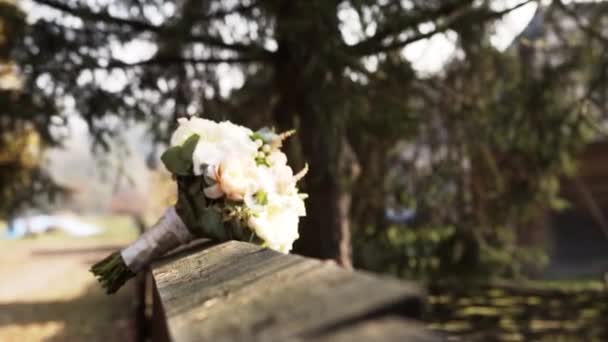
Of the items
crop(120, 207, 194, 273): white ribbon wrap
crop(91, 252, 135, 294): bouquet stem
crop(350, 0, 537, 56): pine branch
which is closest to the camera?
crop(120, 207, 194, 273): white ribbon wrap

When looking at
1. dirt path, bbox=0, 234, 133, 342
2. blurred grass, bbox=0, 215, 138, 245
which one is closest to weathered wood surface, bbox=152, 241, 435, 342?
dirt path, bbox=0, 234, 133, 342

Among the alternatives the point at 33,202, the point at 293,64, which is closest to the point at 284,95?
the point at 293,64

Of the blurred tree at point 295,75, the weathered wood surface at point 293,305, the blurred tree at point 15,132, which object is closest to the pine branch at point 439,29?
the blurred tree at point 295,75

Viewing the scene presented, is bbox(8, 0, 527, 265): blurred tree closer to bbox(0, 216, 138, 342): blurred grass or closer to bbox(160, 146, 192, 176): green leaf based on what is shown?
bbox(0, 216, 138, 342): blurred grass

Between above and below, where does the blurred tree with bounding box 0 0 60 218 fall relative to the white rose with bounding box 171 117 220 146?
above

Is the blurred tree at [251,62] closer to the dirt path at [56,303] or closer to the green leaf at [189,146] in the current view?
the dirt path at [56,303]

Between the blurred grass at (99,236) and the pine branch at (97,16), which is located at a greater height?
the pine branch at (97,16)
